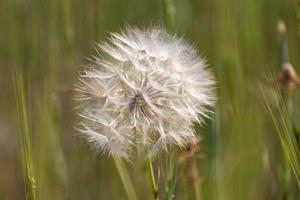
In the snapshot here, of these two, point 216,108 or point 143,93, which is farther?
point 216,108

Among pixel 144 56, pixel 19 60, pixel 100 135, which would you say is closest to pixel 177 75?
pixel 144 56

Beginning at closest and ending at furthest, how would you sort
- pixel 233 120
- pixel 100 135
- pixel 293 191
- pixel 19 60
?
pixel 100 135, pixel 233 120, pixel 293 191, pixel 19 60

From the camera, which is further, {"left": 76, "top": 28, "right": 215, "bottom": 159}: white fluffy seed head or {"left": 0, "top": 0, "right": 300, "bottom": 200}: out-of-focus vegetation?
{"left": 0, "top": 0, "right": 300, "bottom": 200}: out-of-focus vegetation

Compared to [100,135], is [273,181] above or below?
below

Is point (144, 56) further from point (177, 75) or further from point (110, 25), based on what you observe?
point (110, 25)
